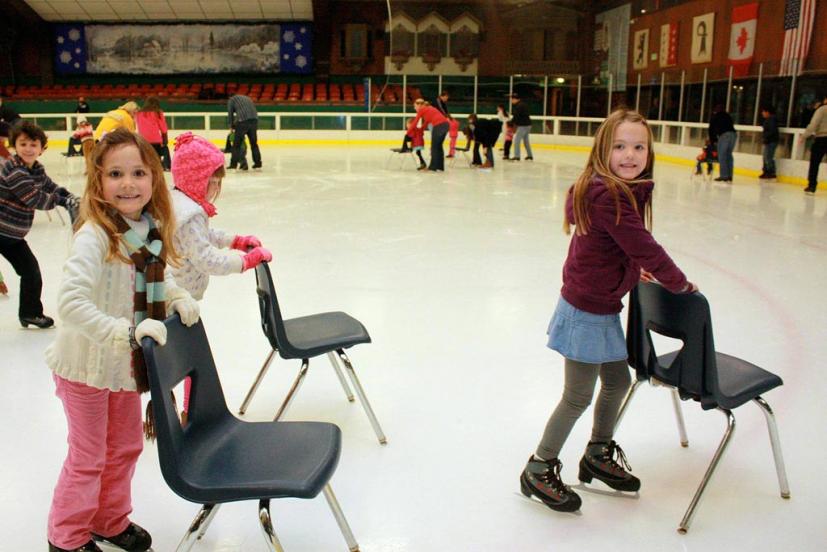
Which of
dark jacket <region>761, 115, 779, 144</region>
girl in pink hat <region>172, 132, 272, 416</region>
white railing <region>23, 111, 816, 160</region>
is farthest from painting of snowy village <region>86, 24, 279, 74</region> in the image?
girl in pink hat <region>172, 132, 272, 416</region>

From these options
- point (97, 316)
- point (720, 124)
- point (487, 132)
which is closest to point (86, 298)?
point (97, 316)

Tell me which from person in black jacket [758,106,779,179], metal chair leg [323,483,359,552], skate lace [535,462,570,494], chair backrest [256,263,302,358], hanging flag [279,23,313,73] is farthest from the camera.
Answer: hanging flag [279,23,313,73]

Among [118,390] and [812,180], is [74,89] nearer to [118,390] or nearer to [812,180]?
[812,180]

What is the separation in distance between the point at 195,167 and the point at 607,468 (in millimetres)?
1604

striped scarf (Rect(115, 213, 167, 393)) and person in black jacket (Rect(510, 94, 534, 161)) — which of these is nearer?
striped scarf (Rect(115, 213, 167, 393))

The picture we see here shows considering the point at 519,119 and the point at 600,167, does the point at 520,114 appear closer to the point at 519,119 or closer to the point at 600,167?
the point at 519,119

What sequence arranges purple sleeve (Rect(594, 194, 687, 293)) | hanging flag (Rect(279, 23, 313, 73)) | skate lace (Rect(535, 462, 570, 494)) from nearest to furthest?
1. purple sleeve (Rect(594, 194, 687, 293))
2. skate lace (Rect(535, 462, 570, 494))
3. hanging flag (Rect(279, 23, 313, 73))

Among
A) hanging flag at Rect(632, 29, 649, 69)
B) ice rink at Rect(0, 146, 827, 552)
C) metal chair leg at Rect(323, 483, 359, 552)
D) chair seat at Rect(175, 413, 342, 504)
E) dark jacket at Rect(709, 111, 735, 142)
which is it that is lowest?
ice rink at Rect(0, 146, 827, 552)

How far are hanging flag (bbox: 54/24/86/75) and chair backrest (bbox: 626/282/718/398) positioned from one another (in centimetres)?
2422

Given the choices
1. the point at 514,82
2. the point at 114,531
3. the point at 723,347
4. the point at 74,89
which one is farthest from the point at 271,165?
the point at 74,89

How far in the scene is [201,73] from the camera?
2288 centimetres

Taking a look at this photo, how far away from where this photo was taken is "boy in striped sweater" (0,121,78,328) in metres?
3.32

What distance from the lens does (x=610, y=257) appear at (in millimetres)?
2016

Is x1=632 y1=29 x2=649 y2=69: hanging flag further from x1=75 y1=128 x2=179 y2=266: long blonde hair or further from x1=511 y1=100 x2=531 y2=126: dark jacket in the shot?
x1=75 y1=128 x2=179 y2=266: long blonde hair
